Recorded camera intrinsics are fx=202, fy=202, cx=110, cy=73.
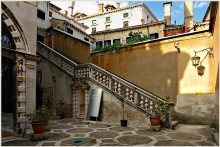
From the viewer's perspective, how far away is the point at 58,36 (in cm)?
1988

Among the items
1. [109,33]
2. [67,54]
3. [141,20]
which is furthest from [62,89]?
[141,20]

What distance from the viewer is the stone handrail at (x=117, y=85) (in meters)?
10.6

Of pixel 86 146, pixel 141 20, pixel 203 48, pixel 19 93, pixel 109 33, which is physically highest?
pixel 141 20

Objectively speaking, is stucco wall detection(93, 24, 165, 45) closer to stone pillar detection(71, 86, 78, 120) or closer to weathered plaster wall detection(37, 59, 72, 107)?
weathered plaster wall detection(37, 59, 72, 107)

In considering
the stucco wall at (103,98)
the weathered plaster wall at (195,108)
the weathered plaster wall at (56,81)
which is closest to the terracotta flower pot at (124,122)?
the stucco wall at (103,98)

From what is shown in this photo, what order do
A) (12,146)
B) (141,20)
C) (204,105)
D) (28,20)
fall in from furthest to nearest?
(141,20)
(204,105)
(28,20)
(12,146)

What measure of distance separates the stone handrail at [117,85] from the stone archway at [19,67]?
4.58 meters

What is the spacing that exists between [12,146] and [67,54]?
494 inches

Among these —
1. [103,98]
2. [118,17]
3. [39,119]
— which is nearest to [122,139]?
[39,119]

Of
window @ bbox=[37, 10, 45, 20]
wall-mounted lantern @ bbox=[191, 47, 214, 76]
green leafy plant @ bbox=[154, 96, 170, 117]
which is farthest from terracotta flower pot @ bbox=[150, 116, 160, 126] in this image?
window @ bbox=[37, 10, 45, 20]

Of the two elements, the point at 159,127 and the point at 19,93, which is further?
the point at 159,127

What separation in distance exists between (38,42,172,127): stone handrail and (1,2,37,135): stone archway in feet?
15.0

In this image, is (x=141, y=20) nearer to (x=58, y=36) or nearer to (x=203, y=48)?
(x=58, y=36)

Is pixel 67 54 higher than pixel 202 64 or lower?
higher
